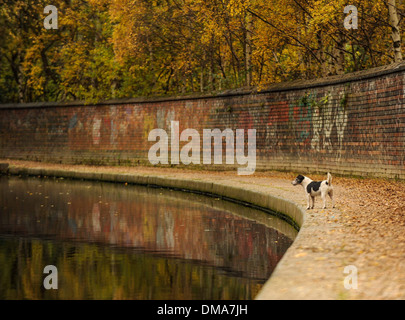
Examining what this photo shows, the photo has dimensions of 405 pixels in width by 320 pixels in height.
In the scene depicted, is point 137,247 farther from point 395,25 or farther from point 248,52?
point 248,52

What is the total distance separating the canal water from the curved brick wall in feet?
15.0

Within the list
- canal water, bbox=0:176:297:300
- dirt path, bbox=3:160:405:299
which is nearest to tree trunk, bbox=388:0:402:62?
dirt path, bbox=3:160:405:299

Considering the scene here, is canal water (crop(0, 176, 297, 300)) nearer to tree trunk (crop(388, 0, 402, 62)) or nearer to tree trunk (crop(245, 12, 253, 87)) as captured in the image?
tree trunk (crop(388, 0, 402, 62))

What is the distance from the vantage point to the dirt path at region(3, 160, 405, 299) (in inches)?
241

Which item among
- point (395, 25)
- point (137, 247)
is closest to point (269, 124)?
point (395, 25)

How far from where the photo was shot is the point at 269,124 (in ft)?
87.0

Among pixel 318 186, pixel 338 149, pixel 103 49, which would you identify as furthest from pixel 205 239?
pixel 103 49

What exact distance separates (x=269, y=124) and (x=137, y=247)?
636 inches

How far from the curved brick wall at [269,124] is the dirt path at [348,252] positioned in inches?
182

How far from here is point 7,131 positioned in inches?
1630

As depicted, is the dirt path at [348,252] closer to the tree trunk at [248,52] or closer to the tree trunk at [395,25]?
the tree trunk at [395,25]
